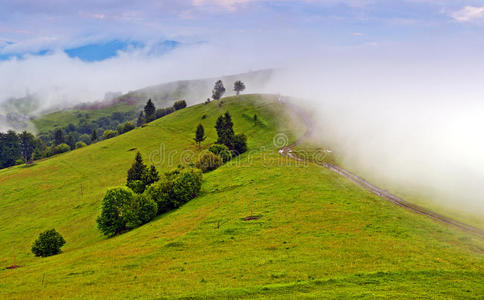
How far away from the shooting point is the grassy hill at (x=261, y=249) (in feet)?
113

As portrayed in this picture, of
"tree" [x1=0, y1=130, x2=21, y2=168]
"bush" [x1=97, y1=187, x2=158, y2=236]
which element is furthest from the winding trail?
"tree" [x1=0, y1=130, x2=21, y2=168]

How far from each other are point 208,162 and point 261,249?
226 feet

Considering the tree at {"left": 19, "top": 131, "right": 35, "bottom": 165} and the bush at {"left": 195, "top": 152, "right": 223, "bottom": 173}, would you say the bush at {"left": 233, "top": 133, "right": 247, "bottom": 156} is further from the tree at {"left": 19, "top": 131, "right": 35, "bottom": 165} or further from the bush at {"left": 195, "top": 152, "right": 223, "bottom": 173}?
the tree at {"left": 19, "top": 131, "right": 35, "bottom": 165}

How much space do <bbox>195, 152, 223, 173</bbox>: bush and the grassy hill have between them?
1084 centimetres

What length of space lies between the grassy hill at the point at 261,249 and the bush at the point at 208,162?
35.6ft

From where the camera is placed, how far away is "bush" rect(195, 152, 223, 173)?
111 m

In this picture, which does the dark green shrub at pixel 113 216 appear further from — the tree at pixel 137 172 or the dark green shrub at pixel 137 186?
the tree at pixel 137 172

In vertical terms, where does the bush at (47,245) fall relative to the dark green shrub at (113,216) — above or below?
below

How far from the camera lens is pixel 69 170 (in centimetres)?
13912

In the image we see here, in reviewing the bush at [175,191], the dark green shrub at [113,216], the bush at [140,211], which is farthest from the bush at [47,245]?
the bush at [175,191]

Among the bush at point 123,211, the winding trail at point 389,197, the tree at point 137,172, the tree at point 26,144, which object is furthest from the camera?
the tree at point 26,144

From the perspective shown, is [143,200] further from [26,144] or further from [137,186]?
[26,144]

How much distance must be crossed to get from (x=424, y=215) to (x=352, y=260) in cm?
2998

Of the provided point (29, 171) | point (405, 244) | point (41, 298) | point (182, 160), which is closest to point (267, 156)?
point (182, 160)
